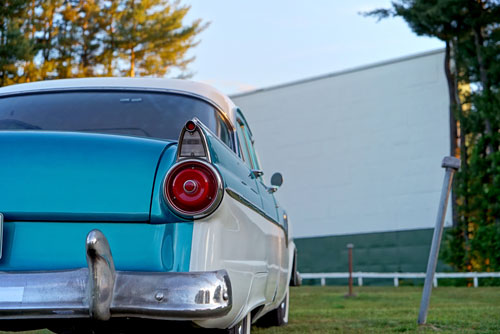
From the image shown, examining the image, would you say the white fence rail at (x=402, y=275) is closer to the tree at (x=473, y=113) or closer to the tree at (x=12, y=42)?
the tree at (x=473, y=113)

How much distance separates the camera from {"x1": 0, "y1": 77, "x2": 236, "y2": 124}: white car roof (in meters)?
4.58

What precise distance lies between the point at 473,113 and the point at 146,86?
19.5 m

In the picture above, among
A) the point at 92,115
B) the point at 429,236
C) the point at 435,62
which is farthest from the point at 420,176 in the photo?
the point at 92,115

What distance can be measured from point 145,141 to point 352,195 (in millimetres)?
24642

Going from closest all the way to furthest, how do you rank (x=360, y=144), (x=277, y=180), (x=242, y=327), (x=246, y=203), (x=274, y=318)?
1. (x=246, y=203)
2. (x=242, y=327)
3. (x=277, y=180)
4. (x=274, y=318)
5. (x=360, y=144)

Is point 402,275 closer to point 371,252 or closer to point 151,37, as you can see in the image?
point 371,252

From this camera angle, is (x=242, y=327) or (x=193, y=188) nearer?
(x=193, y=188)

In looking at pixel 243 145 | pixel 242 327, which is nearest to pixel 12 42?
pixel 243 145

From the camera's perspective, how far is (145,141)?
11.2ft

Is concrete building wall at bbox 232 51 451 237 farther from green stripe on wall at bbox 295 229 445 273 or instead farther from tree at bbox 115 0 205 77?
tree at bbox 115 0 205 77

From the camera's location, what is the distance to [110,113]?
428cm

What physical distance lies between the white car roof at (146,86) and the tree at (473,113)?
1827 centimetres

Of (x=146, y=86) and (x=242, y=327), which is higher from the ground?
(x=146, y=86)

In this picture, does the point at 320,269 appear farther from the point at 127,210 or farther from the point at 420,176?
the point at 127,210
